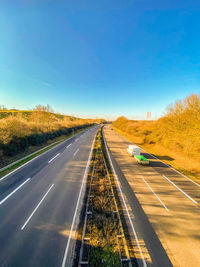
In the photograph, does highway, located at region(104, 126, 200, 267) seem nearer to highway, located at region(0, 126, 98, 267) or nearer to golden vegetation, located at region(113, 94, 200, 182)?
highway, located at region(0, 126, 98, 267)

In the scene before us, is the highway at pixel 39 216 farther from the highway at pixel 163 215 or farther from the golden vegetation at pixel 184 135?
the golden vegetation at pixel 184 135

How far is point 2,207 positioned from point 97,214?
23.3ft

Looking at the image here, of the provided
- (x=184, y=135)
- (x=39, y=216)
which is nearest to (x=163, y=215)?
(x=39, y=216)

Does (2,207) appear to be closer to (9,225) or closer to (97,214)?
(9,225)

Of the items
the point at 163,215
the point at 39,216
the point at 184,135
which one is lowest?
the point at 163,215

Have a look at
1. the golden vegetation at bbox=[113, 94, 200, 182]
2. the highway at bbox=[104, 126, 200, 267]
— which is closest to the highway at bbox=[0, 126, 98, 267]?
the highway at bbox=[104, 126, 200, 267]

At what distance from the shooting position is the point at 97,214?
6.92 metres

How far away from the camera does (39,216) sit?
6641 millimetres

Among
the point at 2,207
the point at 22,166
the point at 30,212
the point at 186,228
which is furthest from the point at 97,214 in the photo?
the point at 22,166

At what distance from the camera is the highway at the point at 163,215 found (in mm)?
5184

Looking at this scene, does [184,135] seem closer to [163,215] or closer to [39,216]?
[163,215]

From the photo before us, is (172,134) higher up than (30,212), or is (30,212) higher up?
(172,134)

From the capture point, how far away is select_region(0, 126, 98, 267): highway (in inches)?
188

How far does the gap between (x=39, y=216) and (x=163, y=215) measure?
29.9 feet
